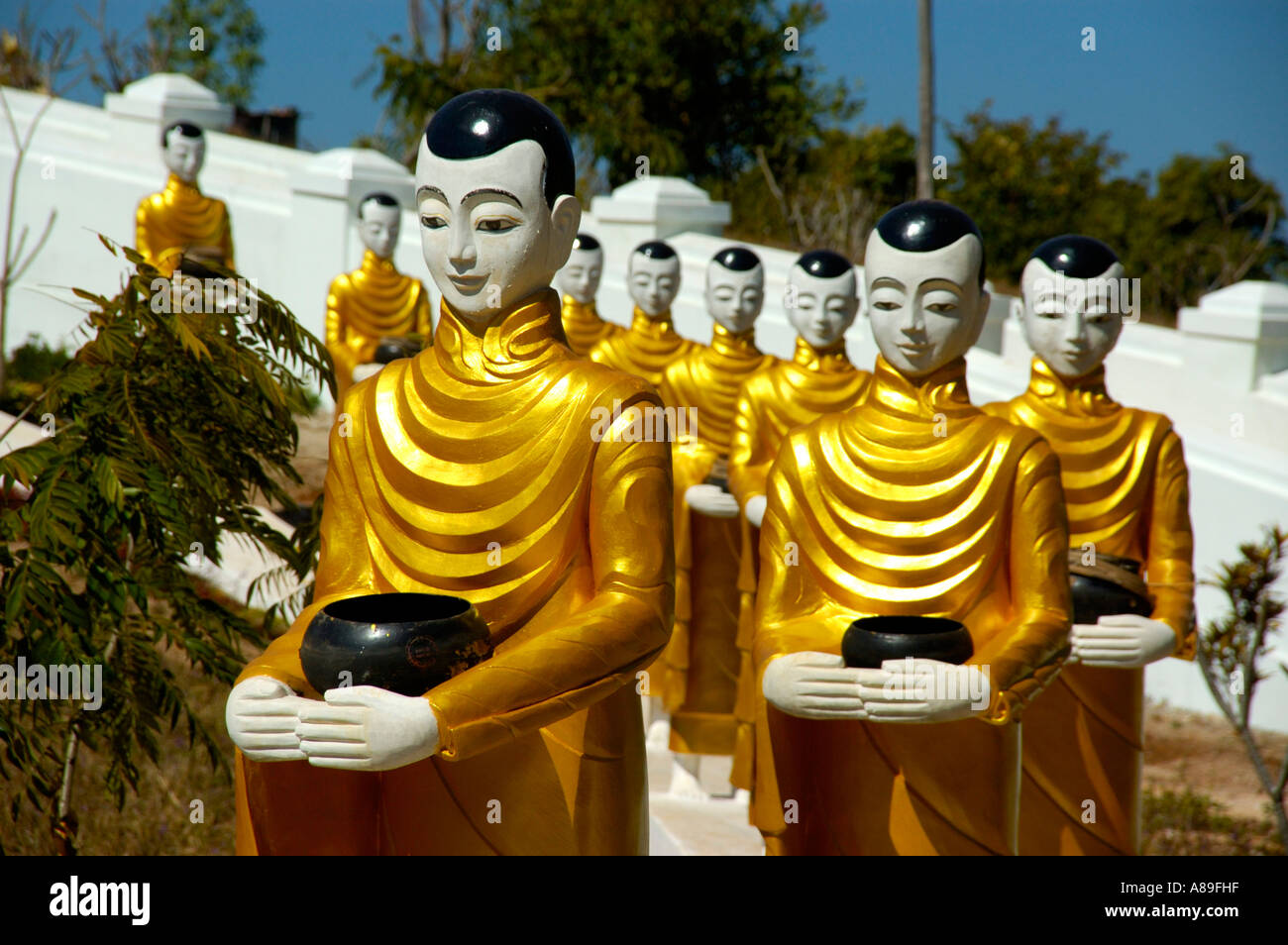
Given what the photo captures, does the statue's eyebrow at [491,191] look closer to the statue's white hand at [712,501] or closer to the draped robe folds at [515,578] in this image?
the draped robe folds at [515,578]

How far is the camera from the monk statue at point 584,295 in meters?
8.10

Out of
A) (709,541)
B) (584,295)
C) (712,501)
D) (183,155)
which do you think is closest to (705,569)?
(709,541)

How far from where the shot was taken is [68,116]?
17016 millimetres

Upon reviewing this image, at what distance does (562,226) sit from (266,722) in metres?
1.10

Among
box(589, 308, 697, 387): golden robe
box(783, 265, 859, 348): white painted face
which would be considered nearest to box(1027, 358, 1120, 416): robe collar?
box(783, 265, 859, 348): white painted face

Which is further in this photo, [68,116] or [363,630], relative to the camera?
[68,116]

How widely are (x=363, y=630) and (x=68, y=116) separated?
16.2m

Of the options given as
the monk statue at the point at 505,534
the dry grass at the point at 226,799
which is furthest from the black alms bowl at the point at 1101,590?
the dry grass at the point at 226,799

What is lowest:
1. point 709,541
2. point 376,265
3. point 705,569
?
point 705,569

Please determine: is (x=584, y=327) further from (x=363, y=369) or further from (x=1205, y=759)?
(x=1205, y=759)

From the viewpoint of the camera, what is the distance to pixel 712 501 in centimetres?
631

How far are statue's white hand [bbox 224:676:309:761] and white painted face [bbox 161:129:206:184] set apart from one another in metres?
8.41
